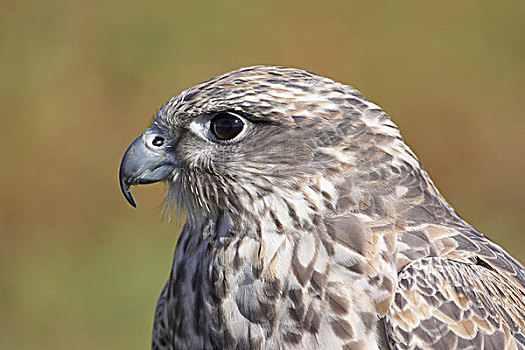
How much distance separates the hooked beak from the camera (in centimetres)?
307

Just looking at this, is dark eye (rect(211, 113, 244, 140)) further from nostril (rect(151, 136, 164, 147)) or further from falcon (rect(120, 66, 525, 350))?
nostril (rect(151, 136, 164, 147))

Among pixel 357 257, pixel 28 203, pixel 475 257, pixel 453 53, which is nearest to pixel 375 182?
pixel 357 257

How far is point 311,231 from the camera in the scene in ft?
9.59

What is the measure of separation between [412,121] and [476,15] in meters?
2.34

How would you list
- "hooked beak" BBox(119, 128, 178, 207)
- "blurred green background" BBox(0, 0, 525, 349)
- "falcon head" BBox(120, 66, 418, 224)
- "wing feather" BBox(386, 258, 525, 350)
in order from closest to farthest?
"wing feather" BBox(386, 258, 525, 350), "falcon head" BBox(120, 66, 418, 224), "hooked beak" BBox(119, 128, 178, 207), "blurred green background" BBox(0, 0, 525, 349)

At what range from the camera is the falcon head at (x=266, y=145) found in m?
2.95

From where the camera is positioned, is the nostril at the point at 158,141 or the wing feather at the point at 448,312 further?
the nostril at the point at 158,141

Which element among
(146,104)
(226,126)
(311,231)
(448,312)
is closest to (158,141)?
(226,126)

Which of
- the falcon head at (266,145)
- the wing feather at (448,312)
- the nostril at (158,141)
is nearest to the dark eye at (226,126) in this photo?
the falcon head at (266,145)

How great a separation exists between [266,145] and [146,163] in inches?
19.7

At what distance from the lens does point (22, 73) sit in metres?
9.55

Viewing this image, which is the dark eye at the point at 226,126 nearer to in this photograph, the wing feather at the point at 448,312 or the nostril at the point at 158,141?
the nostril at the point at 158,141

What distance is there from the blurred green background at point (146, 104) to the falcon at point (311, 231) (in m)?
5.15

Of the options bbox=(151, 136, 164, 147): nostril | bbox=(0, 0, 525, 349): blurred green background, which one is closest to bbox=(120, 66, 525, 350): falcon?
bbox=(151, 136, 164, 147): nostril
